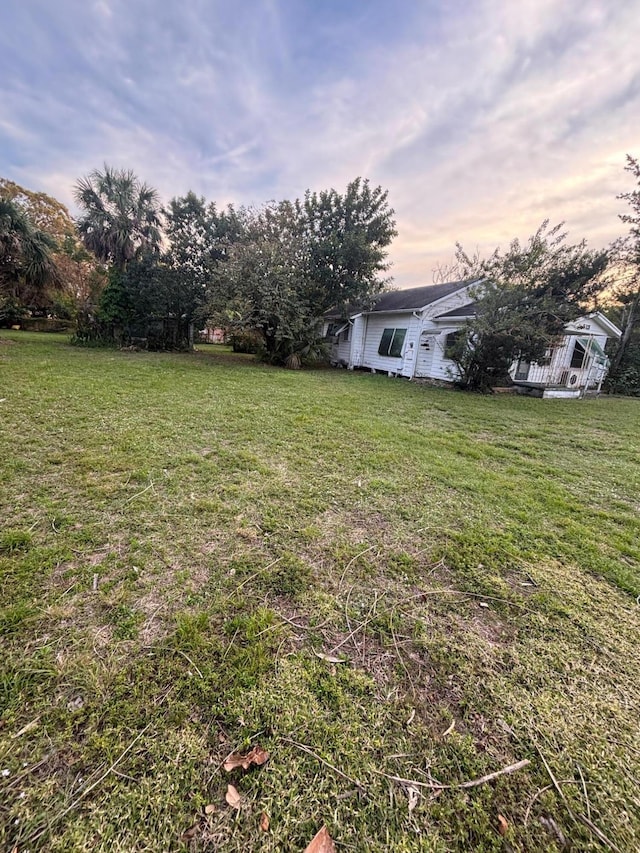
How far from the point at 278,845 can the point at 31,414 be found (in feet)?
17.7

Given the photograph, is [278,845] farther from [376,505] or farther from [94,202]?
[94,202]

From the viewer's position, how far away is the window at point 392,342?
485 inches

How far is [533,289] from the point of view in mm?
8742

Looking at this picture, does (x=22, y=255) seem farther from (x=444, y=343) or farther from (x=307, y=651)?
(x=307, y=651)

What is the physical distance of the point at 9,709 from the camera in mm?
1224

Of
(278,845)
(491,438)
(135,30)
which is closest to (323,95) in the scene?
(135,30)

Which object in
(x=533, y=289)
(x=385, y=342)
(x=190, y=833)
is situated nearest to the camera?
(x=190, y=833)

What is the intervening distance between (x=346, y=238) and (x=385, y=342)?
4.09 meters

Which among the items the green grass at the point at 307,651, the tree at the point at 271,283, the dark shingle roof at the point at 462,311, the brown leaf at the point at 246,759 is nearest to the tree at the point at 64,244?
the tree at the point at 271,283

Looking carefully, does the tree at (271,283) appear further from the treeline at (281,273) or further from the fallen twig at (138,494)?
the fallen twig at (138,494)

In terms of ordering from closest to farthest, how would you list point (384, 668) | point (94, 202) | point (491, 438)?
point (384, 668), point (491, 438), point (94, 202)

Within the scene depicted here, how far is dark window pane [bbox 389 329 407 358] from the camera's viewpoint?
40.1 feet

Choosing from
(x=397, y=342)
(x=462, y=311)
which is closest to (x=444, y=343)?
(x=462, y=311)

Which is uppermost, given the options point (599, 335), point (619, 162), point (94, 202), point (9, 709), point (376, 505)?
point (619, 162)
